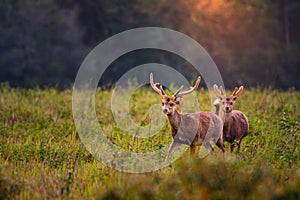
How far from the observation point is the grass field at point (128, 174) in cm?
532

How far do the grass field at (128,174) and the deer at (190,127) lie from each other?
384 millimetres

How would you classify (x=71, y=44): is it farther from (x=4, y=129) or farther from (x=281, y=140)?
(x=281, y=140)

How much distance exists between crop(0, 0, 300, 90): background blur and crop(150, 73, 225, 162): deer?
15035 mm

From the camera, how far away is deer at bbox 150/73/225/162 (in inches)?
336

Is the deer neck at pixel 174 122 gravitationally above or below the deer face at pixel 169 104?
below

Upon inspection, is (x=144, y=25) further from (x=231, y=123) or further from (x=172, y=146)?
(x=172, y=146)

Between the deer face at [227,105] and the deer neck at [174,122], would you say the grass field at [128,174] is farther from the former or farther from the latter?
the deer face at [227,105]

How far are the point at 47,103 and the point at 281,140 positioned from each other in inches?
261

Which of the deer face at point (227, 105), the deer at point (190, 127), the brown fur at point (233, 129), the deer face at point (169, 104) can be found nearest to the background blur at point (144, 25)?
the deer face at point (227, 105)

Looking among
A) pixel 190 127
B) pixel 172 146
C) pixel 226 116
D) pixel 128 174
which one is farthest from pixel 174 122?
pixel 128 174

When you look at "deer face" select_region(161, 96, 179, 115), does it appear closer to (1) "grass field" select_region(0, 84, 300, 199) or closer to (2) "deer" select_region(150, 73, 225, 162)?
(2) "deer" select_region(150, 73, 225, 162)

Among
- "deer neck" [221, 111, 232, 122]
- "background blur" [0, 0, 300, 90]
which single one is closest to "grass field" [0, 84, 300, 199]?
"deer neck" [221, 111, 232, 122]

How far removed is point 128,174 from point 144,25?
1988cm

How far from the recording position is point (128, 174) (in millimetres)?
6676
